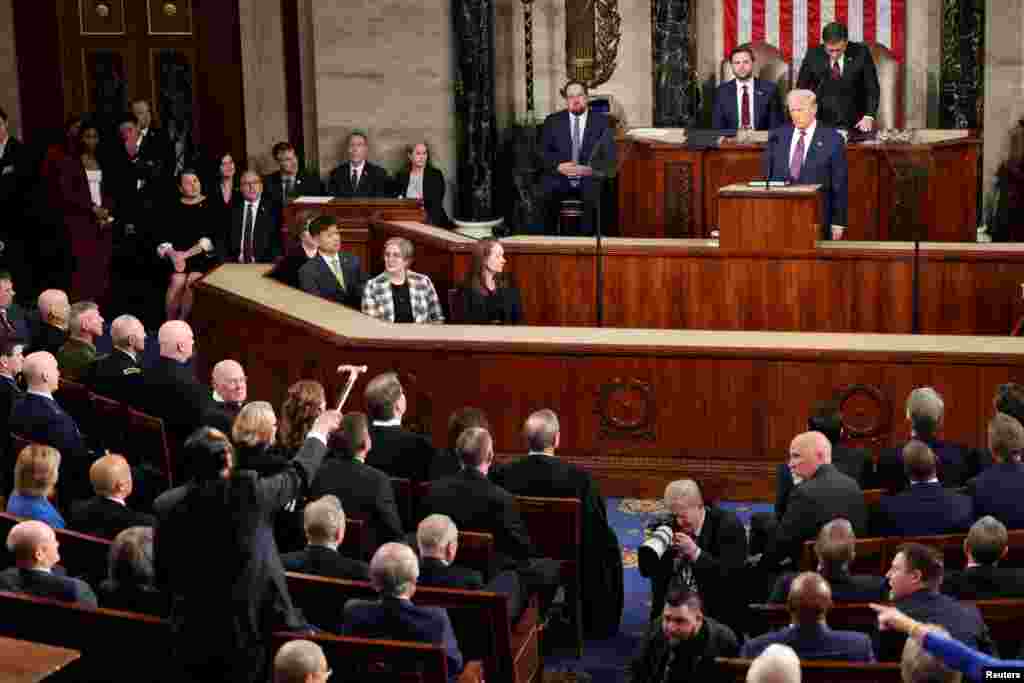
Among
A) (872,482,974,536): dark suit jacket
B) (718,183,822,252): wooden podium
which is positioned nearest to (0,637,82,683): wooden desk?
(872,482,974,536): dark suit jacket

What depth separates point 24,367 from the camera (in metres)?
8.32

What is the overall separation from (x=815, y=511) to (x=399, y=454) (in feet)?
6.18

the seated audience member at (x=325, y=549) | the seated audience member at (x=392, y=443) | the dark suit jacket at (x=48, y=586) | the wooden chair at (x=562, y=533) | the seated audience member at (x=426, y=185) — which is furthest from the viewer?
the seated audience member at (x=426, y=185)

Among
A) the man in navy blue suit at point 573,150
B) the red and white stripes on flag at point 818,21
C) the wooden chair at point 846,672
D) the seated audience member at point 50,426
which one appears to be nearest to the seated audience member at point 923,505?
the wooden chair at point 846,672

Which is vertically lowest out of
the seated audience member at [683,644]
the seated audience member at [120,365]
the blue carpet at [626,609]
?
the blue carpet at [626,609]

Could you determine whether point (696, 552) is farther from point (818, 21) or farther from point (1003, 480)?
point (818, 21)

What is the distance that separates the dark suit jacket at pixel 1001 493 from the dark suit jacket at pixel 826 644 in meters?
1.56

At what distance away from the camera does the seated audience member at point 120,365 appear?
8.88 meters

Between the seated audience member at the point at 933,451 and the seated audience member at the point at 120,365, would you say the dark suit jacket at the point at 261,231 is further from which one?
the seated audience member at the point at 933,451

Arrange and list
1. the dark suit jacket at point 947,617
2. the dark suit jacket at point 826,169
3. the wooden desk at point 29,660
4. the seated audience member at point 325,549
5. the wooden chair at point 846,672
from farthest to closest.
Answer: the dark suit jacket at point 826,169
the seated audience member at point 325,549
the dark suit jacket at point 947,617
the wooden chair at point 846,672
the wooden desk at point 29,660

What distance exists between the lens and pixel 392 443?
779cm

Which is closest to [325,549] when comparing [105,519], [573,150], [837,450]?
[105,519]

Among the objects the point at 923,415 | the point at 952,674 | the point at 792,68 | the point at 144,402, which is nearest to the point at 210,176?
the point at 792,68

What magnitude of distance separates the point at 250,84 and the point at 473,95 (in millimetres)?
2107
